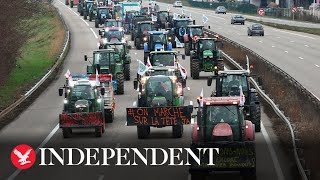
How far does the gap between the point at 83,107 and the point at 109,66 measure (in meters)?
13.7

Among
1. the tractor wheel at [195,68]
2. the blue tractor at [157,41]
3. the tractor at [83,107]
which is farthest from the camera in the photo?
the blue tractor at [157,41]

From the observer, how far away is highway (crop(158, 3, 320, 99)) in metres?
55.9

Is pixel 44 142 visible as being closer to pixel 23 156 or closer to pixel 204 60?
pixel 23 156

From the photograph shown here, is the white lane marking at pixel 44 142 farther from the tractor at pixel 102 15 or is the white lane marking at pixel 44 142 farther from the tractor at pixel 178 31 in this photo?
the tractor at pixel 102 15

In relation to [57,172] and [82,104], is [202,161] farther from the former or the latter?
[82,104]

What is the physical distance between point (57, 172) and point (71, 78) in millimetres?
9737

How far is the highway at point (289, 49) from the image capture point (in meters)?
55.9

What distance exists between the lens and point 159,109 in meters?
31.9

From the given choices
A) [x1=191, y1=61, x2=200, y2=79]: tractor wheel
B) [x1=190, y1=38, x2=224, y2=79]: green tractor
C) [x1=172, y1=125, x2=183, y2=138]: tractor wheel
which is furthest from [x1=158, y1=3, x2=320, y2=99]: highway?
[x1=172, y1=125, x2=183, y2=138]: tractor wheel

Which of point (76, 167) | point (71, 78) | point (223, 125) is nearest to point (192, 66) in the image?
point (71, 78)

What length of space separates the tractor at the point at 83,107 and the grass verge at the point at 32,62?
29.8 ft

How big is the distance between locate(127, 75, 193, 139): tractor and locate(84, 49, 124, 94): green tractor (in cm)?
1270

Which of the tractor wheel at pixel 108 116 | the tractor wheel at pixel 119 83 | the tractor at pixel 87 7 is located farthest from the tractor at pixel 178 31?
the tractor at pixel 87 7

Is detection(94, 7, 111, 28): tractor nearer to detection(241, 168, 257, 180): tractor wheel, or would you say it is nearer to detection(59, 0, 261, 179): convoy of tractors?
detection(59, 0, 261, 179): convoy of tractors
